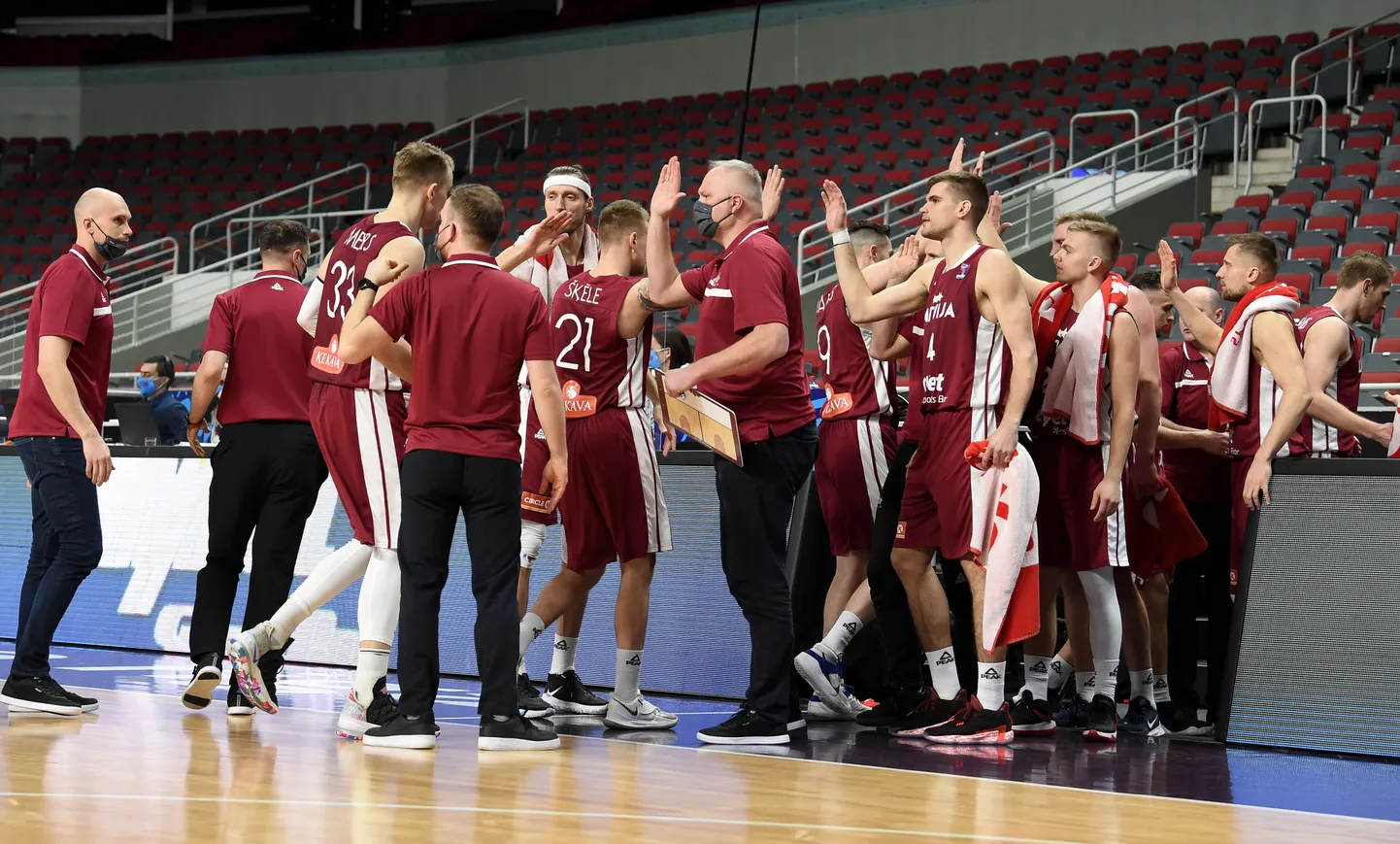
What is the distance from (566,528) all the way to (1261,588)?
2694mm

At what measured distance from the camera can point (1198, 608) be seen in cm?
694

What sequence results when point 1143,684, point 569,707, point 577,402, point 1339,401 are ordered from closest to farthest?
point 577,402
point 1143,684
point 569,707
point 1339,401

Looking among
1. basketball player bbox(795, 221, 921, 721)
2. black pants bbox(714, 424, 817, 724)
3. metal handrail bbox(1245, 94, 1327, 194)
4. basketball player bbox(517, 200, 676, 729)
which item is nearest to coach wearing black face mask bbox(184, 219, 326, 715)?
basketball player bbox(517, 200, 676, 729)

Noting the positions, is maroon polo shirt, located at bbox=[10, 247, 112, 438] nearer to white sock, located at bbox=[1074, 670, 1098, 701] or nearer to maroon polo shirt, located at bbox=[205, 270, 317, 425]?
maroon polo shirt, located at bbox=[205, 270, 317, 425]

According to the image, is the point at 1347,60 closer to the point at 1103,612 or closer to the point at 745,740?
the point at 1103,612

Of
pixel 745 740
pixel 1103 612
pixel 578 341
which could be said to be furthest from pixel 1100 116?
pixel 745 740

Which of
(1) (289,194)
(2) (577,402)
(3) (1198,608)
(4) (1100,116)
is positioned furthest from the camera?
(1) (289,194)

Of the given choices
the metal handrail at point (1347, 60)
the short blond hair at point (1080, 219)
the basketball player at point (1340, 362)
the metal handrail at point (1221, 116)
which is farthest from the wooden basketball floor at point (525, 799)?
the metal handrail at point (1347, 60)

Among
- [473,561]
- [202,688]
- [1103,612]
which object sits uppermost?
[473,561]

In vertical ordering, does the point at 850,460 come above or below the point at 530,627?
above

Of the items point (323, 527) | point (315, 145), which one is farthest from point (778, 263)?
point (315, 145)

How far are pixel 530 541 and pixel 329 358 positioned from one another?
3.87 feet

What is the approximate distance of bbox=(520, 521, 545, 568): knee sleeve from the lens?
6.30m

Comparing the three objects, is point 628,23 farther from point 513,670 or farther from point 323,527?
point 513,670
